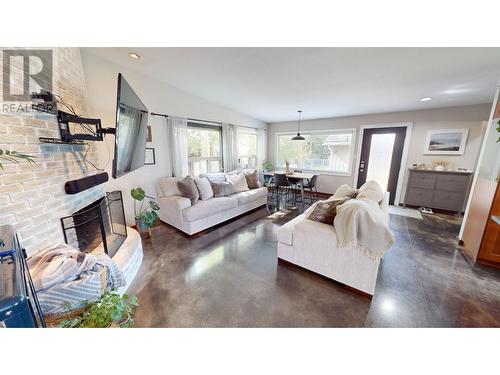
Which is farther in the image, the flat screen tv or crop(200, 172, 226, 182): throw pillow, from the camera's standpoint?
crop(200, 172, 226, 182): throw pillow

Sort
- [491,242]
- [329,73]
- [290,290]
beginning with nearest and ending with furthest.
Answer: [290,290], [491,242], [329,73]

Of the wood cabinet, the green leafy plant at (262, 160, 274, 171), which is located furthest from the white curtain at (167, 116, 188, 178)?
the wood cabinet

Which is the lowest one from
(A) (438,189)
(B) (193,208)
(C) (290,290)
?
(C) (290,290)

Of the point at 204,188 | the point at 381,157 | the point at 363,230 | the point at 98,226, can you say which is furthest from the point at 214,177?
the point at 381,157

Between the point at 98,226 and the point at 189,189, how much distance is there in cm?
128

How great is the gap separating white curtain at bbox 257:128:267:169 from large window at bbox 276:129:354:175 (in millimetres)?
481

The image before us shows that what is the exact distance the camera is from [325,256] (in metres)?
1.82

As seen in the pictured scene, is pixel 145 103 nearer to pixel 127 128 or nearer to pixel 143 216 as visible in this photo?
pixel 127 128

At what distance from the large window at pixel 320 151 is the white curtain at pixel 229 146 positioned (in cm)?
196

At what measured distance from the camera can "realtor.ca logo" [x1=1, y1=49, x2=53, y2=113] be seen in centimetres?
105

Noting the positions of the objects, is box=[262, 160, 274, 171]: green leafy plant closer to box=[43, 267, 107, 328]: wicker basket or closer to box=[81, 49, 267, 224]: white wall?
box=[81, 49, 267, 224]: white wall

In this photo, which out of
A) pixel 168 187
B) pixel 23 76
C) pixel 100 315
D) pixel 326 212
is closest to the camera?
pixel 100 315
